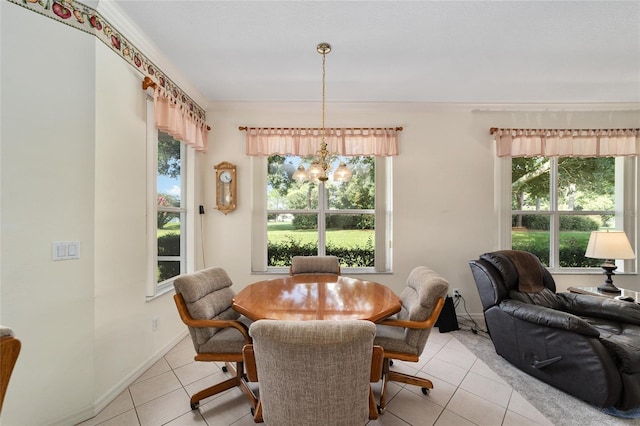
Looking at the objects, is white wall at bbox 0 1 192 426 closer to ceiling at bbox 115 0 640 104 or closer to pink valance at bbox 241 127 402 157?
ceiling at bbox 115 0 640 104

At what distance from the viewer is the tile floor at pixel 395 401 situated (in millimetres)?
1645

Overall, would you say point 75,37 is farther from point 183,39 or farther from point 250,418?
point 250,418

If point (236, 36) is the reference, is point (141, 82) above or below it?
below

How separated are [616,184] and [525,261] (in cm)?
218

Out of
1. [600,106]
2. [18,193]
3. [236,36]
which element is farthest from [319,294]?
[600,106]

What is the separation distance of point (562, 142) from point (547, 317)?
2.47 metres

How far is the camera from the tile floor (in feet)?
5.40

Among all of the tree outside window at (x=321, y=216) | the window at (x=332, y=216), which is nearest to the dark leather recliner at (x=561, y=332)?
the window at (x=332, y=216)

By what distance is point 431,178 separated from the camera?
10.7 ft

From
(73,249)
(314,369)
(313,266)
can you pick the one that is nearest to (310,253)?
(313,266)

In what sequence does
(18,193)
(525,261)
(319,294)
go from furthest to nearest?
(525,261), (319,294), (18,193)

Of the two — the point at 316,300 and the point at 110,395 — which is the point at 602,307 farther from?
the point at 110,395

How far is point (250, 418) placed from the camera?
1660mm

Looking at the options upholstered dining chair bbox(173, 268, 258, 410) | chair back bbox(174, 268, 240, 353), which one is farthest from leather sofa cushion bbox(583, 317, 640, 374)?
chair back bbox(174, 268, 240, 353)
